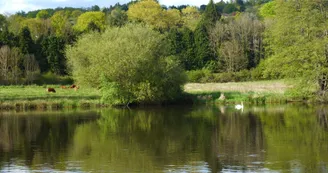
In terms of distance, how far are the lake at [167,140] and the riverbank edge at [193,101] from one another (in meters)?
2.88

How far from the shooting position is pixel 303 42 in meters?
41.7

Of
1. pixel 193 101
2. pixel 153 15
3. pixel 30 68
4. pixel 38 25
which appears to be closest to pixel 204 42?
pixel 153 15

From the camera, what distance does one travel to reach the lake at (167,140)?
1853 centimetres

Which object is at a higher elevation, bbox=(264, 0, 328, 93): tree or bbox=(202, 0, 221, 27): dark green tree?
bbox=(202, 0, 221, 27): dark green tree

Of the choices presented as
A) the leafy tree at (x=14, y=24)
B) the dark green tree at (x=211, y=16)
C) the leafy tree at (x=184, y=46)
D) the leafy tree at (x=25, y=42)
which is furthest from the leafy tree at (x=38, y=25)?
the dark green tree at (x=211, y=16)

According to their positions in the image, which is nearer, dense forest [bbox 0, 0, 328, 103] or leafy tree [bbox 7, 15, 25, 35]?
dense forest [bbox 0, 0, 328, 103]

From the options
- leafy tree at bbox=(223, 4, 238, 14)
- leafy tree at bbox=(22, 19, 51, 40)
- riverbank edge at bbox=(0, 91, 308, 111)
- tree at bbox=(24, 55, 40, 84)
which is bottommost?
riverbank edge at bbox=(0, 91, 308, 111)

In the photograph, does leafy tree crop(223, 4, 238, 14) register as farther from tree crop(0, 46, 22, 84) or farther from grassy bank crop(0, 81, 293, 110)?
grassy bank crop(0, 81, 293, 110)

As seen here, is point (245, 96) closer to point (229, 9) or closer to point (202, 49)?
point (202, 49)

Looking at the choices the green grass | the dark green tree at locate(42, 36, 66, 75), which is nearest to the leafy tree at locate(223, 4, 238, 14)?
the dark green tree at locate(42, 36, 66, 75)

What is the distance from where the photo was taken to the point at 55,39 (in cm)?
7538

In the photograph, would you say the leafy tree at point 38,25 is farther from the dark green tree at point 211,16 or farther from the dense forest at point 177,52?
the dark green tree at point 211,16

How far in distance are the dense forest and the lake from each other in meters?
4.21

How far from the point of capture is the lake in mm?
18531
